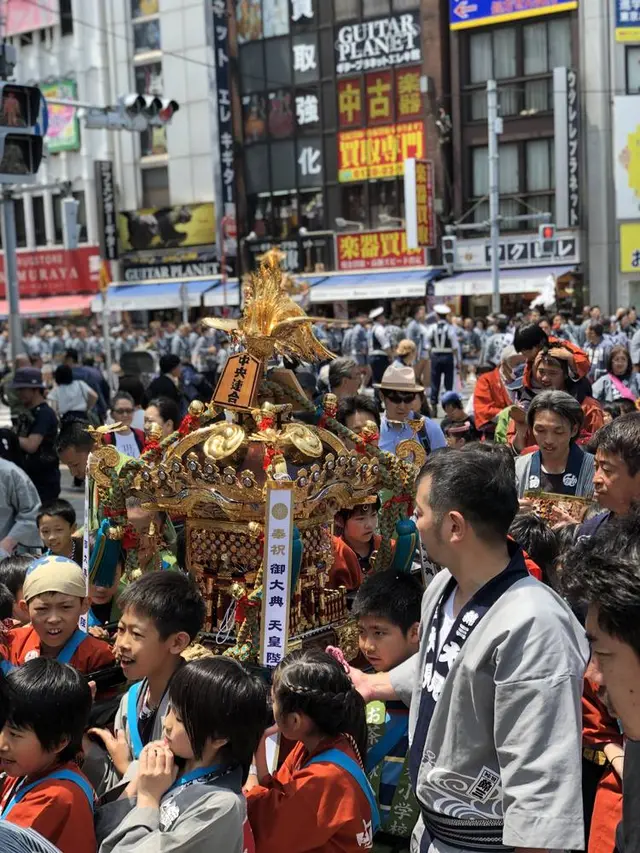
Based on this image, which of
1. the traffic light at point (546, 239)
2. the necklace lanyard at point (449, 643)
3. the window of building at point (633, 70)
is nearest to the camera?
the necklace lanyard at point (449, 643)

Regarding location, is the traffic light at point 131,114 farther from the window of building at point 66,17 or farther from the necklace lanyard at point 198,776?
the window of building at point 66,17

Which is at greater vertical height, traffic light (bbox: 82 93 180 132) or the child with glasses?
traffic light (bbox: 82 93 180 132)

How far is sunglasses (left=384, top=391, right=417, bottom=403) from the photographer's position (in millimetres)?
6566

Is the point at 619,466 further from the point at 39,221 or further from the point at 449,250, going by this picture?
the point at 39,221

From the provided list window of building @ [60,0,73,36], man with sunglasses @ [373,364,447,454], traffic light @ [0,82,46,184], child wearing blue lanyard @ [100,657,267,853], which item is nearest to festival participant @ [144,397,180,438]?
man with sunglasses @ [373,364,447,454]

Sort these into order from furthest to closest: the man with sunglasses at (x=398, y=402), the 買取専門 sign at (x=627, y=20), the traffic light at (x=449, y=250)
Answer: the traffic light at (x=449, y=250) < the 買取専門 sign at (x=627, y=20) < the man with sunglasses at (x=398, y=402)

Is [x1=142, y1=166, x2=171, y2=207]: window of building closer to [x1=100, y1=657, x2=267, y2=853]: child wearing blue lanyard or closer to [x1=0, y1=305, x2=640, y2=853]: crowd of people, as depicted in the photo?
[x1=0, y1=305, x2=640, y2=853]: crowd of people

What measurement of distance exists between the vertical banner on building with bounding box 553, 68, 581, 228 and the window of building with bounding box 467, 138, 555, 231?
108 cm

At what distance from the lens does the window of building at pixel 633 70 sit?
27.3 metres

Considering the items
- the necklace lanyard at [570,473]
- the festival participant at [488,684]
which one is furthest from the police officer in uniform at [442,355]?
the festival participant at [488,684]

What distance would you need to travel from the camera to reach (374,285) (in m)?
30.3

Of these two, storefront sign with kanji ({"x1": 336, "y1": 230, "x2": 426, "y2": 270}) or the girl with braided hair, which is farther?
storefront sign with kanji ({"x1": 336, "y1": 230, "x2": 426, "y2": 270})

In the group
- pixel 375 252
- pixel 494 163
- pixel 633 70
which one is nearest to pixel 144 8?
pixel 375 252

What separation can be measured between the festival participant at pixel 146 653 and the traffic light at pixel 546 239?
903 inches
